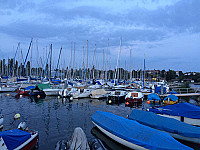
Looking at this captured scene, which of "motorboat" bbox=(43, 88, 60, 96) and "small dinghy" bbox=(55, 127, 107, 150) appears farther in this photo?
"motorboat" bbox=(43, 88, 60, 96)

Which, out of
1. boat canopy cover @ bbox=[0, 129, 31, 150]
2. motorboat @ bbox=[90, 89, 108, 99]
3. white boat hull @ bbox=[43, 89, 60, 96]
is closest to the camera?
boat canopy cover @ bbox=[0, 129, 31, 150]

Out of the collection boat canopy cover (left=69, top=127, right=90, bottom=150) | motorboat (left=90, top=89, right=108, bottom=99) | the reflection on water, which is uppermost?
boat canopy cover (left=69, top=127, right=90, bottom=150)

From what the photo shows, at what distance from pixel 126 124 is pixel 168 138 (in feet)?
11.4

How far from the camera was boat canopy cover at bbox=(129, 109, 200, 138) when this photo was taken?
41.5 feet

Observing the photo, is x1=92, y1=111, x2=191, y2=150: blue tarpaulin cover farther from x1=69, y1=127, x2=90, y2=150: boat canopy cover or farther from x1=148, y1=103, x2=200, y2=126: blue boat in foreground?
x1=148, y1=103, x2=200, y2=126: blue boat in foreground

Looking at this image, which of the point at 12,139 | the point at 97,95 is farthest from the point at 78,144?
the point at 97,95

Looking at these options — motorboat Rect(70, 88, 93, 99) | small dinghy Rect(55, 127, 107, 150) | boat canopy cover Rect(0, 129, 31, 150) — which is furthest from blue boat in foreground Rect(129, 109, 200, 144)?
motorboat Rect(70, 88, 93, 99)

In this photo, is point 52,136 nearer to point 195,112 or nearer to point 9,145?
point 9,145

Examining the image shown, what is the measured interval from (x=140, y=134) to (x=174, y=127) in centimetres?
398

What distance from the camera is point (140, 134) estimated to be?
11.3 m

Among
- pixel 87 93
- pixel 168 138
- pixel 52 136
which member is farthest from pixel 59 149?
pixel 87 93

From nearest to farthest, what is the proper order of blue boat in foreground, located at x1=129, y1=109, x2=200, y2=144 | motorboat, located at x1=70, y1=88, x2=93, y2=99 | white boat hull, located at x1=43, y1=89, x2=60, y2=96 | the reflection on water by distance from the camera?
blue boat in foreground, located at x1=129, y1=109, x2=200, y2=144, the reflection on water, motorboat, located at x1=70, y1=88, x2=93, y2=99, white boat hull, located at x1=43, y1=89, x2=60, y2=96

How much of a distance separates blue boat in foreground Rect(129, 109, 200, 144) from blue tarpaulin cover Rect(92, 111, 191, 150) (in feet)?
8.15

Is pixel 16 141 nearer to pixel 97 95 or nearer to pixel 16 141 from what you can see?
pixel 16 141
